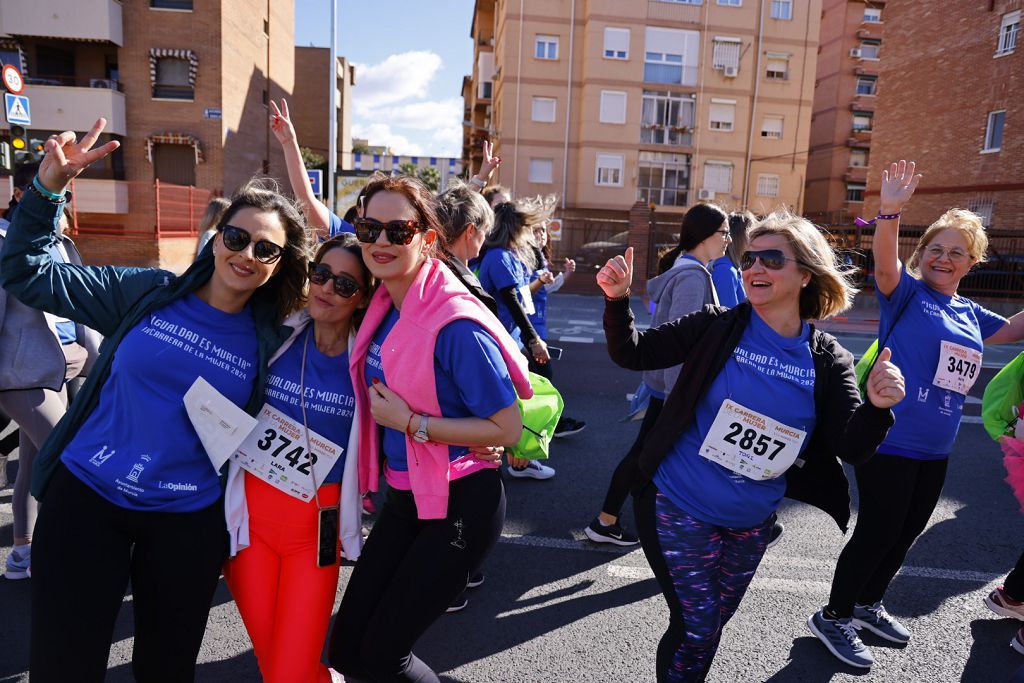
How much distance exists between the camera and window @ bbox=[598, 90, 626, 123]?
34469 mm

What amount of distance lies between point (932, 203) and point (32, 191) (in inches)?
1236

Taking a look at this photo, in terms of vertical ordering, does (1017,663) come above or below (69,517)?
below

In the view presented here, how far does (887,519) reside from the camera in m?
3.11

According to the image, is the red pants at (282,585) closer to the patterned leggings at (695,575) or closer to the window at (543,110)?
the patterned leggings at (695,575)

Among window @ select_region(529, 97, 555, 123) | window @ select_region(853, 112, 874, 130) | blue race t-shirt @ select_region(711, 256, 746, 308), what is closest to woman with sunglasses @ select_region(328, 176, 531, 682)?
blue race t-shirt @ select_region(711, 256, 746, 308)

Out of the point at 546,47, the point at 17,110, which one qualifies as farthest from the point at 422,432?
the point at 546,47

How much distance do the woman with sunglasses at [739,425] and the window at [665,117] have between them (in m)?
34.4

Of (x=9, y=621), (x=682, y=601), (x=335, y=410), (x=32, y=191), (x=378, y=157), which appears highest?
(x=378, y=157)

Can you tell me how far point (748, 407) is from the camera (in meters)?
2.39

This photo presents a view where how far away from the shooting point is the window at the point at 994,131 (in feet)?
81.2

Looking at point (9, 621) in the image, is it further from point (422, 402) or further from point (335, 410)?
point (422, 402)

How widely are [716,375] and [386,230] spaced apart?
124 cm

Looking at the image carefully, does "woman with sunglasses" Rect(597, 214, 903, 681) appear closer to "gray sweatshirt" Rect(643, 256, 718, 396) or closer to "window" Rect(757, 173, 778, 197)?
"gray sweatshirt" Rect(643, 256, 718, 396)

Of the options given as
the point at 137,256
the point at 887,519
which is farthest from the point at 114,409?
the point at 137,256
